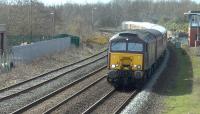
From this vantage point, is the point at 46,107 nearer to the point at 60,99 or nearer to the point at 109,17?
the point at 60,99

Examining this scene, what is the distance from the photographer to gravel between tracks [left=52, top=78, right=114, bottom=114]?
59.8ft

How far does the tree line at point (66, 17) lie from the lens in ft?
178

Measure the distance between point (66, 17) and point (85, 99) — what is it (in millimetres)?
80666

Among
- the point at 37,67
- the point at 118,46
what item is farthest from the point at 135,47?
the point at 37,67

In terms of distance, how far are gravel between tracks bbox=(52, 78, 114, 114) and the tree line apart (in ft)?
80.8

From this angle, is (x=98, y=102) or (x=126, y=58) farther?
(x=126, y=58)

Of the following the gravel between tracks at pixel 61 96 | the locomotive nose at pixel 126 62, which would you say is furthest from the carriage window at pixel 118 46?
the gravel between tracks at pixel 61 96

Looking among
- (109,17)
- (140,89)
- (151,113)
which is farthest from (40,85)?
(109,17)

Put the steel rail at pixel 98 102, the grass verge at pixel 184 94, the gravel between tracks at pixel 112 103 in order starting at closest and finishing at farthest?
the steel rail at pixel 98 102, the gravel between tracks at pixel 112 103, the grass verge at pixel 184 94

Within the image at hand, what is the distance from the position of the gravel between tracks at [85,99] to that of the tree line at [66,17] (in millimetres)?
24637

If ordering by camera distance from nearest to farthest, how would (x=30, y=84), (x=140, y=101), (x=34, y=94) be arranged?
(x=140, y=101) < (x=34, y=94) < (x=30, y=84)

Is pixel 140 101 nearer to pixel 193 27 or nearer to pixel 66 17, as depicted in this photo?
pixel 193 27

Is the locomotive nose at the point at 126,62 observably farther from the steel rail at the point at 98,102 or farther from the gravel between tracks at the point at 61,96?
the gravel between tracks at the point at 61,96

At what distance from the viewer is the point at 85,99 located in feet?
68.9
